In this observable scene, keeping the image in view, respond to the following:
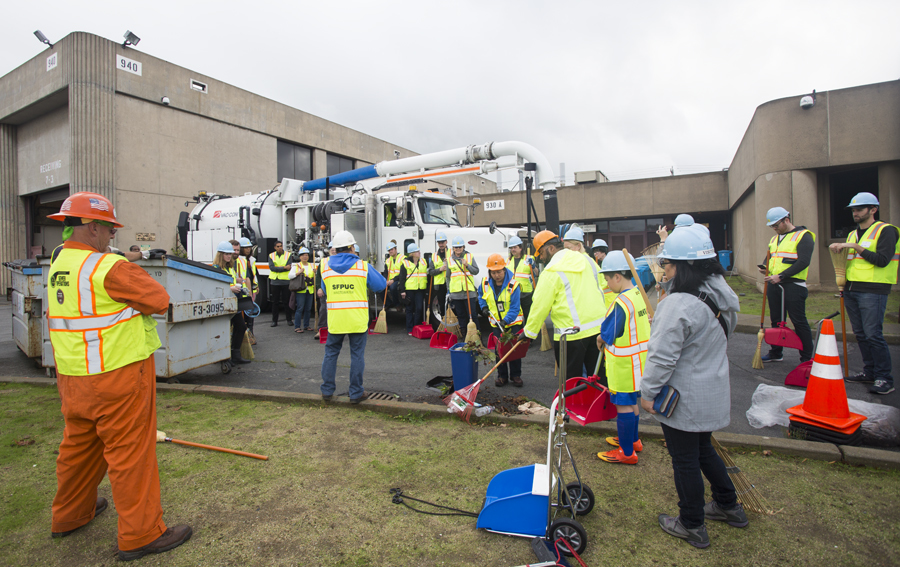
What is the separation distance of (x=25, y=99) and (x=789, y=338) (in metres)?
26.1

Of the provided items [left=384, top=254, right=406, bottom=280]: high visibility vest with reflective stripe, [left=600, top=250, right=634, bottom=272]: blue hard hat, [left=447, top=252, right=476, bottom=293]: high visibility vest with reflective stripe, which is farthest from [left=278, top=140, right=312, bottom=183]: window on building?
[left=600, top=250, right=634, bottom=272]: blue hard hat

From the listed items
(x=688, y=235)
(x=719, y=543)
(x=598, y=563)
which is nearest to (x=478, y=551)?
(x=598, y=563)

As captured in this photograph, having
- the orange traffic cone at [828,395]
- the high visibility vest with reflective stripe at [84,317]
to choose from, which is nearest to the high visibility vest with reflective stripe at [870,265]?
the orange traffic cone at [828,395]

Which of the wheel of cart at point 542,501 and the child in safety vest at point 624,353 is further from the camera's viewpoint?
the child in safety vest at point 624,353

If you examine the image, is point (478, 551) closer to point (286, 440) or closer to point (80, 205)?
point (286, 440)

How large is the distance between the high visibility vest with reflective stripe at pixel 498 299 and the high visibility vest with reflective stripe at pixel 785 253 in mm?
3227

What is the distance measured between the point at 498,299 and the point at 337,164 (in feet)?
74.5

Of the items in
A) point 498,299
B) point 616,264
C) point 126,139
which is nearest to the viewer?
point 616,264

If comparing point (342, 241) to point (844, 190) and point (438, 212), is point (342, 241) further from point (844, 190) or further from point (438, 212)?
point (844, 190)

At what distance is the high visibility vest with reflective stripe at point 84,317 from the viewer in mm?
2490

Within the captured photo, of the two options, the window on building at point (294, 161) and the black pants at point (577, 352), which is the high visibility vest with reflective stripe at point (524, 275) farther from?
the window on building at point (294, 161)

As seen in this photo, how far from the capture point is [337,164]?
26734 millimetres

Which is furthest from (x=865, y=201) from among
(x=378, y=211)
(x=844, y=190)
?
(x=844, y=190)

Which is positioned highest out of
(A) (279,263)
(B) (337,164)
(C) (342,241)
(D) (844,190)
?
(B) (337,164)
